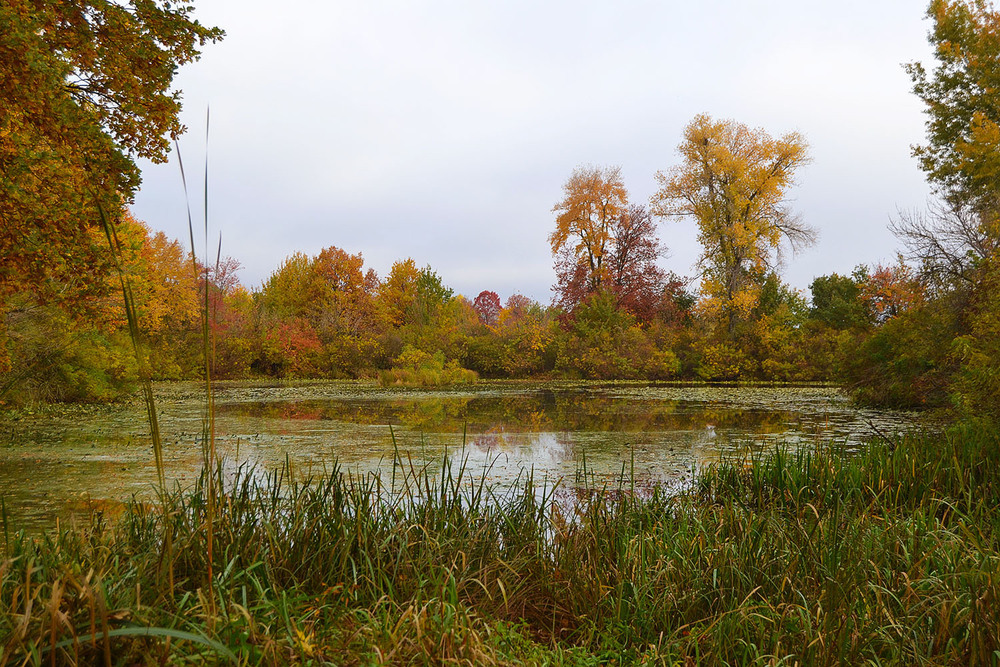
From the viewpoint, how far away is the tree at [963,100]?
13.1 m

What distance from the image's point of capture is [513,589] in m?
2.90

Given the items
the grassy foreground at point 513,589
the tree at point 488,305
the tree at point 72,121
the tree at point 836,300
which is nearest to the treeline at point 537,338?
the tree at point 836,300

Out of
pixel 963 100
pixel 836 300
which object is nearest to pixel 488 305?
pixel 836 300

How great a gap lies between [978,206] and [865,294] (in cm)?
626

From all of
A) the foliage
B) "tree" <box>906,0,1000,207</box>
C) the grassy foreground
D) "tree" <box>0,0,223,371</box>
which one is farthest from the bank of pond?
the foliage

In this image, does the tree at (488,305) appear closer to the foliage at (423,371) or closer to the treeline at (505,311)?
the treeline at (505,311)

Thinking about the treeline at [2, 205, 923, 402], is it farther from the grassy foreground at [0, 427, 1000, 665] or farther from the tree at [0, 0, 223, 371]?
the grassy foreground at [0, 427, 1000, 665]

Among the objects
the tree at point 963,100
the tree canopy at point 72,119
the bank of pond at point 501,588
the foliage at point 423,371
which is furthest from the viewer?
the foliage at point 423,371

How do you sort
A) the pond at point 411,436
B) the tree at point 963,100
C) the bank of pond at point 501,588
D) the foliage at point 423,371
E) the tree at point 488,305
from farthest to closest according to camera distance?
the tree at point 488,305
the foliage at point 423,371
the tree at point 963,100
the pond at point 411,436
the bank of pond at point 501,588

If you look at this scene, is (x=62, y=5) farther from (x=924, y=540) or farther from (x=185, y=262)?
(x=185, y=262)

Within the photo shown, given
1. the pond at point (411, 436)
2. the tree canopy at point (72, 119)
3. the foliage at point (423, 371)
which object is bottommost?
the pond at point (411, 436)

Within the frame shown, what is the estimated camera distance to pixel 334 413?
12.4 metres

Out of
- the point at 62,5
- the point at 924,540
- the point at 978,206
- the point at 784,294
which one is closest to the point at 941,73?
the point at 978,206

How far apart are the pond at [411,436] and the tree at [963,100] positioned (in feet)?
19.1
